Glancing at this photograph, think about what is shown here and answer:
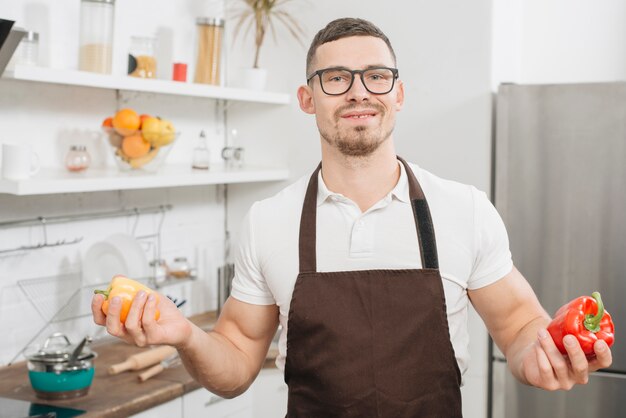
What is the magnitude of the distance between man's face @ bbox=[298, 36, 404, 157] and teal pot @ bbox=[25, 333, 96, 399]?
114 centimetres

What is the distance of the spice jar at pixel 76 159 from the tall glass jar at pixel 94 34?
0.26 metres

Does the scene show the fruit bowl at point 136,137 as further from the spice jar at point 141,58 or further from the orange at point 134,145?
the spice jar at point 141,58

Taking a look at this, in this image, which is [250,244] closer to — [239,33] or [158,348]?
[158,348]

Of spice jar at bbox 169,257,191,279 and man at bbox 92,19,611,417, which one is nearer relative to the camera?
man at bbox 92,19,611,417

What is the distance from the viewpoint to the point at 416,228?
1.84 m

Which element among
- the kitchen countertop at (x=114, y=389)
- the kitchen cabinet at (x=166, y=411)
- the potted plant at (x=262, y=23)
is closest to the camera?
the kitchen countertop at (x=114, y=389)

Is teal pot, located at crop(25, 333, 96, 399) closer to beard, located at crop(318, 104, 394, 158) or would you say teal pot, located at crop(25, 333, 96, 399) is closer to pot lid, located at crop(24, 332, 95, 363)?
pot lid, located at crop(24, 332, 95, 363)

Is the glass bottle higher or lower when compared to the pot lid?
higher

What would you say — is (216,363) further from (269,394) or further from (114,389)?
(269,394)

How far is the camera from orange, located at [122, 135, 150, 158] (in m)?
2.88

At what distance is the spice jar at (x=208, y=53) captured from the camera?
10.7 feet

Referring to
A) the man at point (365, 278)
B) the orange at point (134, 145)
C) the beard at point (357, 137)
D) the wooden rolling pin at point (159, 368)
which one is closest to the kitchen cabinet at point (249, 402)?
the wooden rolling pin at point (159, 368)

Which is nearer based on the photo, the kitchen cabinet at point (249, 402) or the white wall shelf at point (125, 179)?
the white wall shelf at point (125, 179)

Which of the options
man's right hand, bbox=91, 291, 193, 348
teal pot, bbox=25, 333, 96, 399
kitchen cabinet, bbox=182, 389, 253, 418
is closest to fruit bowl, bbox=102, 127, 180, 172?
teal pot, bbox=25, 333, 96, 399
